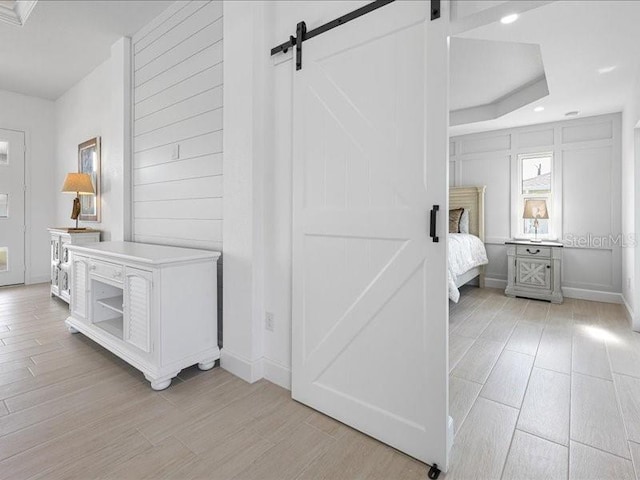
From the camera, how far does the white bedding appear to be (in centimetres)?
352

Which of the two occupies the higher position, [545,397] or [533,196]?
[533,196]

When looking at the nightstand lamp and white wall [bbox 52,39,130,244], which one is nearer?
white wall [bbox 52,39,130,244]

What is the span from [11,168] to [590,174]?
830 cm

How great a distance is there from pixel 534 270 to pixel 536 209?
2.79ft

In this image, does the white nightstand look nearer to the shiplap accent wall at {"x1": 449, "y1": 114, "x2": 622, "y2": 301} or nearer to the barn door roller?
the shiplap accent wall at {"x1": 449, "y1": 114, "x2": 622, "y2": 301}

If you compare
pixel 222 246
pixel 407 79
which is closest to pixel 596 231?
pixel 407 79

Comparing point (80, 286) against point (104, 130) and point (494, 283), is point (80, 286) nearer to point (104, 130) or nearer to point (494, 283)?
point (104, 130)

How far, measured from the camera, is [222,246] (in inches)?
99.0

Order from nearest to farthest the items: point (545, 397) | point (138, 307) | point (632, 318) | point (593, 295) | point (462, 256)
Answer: point (545, 397) < point (138, 307) < point (632, 318) < point (462, 256) < point (593, 295)

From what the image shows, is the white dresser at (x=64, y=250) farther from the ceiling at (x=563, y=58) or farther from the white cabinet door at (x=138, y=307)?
the ceiling at (x=563, y=58)

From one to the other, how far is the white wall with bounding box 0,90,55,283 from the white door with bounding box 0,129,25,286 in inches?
3.2

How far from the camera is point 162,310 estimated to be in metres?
2.11

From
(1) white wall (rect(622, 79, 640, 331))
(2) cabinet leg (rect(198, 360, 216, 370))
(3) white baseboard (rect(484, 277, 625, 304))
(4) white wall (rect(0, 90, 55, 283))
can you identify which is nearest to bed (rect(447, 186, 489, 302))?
(3) white baseboard (rect(484, 277, 625, 304))

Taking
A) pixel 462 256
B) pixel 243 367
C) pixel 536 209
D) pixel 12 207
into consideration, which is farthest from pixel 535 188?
pixel 12 207
